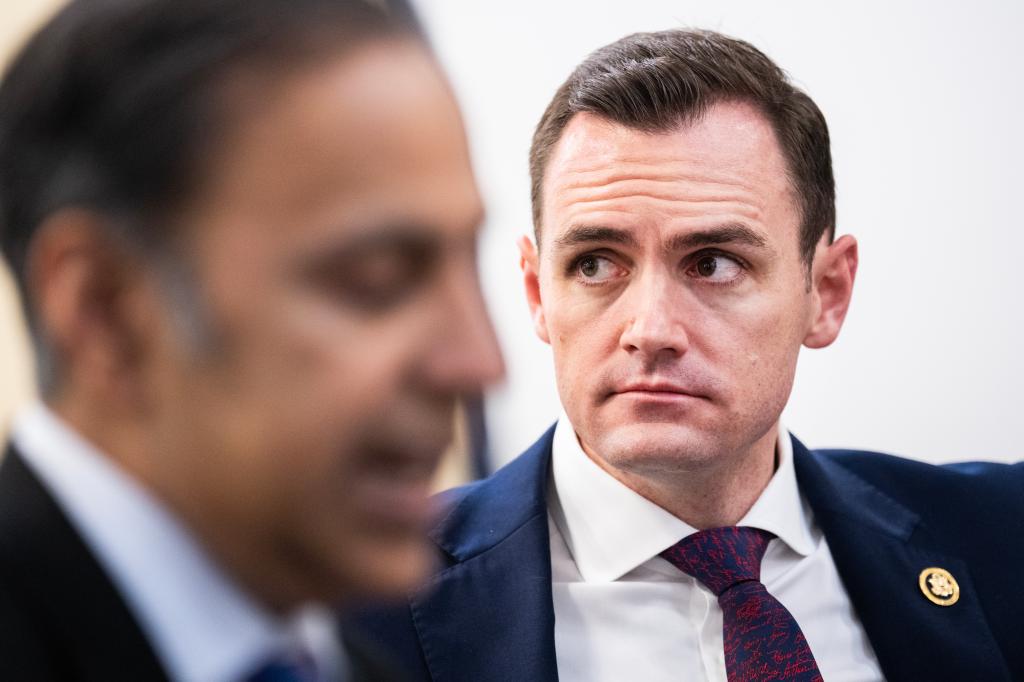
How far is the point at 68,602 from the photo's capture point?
1.81ft

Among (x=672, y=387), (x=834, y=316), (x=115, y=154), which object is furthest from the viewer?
(x=834, y=316)

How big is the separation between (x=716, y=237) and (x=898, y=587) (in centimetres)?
62

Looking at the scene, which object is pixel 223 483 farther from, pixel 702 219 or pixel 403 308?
pixel 702 219

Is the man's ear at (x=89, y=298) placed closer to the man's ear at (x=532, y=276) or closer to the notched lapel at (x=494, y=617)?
the notched lapel at (x=494, y=617)

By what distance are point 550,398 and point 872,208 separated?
0.79 m

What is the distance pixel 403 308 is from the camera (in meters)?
0.54

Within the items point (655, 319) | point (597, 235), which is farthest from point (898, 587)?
point (597, 235)

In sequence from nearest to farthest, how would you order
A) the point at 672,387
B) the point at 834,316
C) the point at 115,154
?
the point at 115,154
the point at 672,387
the point at 834,316

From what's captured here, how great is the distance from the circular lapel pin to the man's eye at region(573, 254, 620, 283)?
0.70 m

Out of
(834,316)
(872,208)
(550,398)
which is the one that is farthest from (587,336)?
(872,208)

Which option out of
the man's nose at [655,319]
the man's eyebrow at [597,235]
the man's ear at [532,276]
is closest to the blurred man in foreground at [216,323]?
the man's nose at [655,319]

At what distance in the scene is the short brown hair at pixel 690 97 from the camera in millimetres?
1688

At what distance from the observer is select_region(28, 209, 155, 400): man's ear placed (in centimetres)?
52

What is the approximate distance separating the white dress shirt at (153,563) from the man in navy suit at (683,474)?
101 cm
